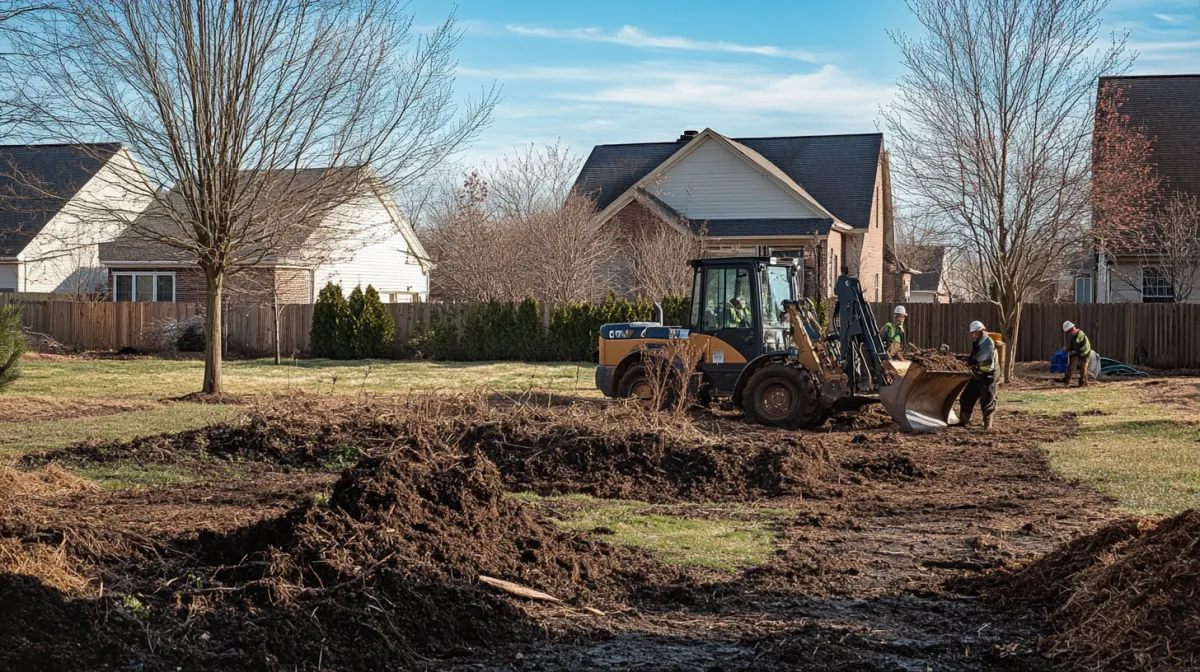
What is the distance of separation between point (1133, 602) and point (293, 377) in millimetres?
23310

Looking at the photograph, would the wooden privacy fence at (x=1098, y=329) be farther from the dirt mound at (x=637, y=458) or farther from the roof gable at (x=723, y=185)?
the dirt mound at (x=637, y=458)

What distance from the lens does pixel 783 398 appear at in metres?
17.0

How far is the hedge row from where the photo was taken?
113 ft

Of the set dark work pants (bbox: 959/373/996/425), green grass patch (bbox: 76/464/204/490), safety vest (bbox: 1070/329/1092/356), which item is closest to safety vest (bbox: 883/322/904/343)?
dark work pants (bbox: 959/373/996/425)

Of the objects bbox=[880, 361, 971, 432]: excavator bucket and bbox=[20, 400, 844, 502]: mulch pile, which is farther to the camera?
bbox=[880, 361, 971, 432]: excavator bucket

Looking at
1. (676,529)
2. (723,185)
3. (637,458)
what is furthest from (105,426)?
(723,185)

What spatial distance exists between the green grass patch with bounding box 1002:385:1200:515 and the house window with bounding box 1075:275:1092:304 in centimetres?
1752

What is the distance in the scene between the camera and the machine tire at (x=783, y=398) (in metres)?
16.7

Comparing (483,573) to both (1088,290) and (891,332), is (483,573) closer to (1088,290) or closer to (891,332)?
(891,332)

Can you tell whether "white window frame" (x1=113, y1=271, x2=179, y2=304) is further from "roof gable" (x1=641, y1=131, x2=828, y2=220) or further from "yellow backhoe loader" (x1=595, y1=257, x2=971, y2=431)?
"yellow backhoe loader" (x1=595, y1=257, x2=971, y2=431)

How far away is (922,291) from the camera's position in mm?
75938

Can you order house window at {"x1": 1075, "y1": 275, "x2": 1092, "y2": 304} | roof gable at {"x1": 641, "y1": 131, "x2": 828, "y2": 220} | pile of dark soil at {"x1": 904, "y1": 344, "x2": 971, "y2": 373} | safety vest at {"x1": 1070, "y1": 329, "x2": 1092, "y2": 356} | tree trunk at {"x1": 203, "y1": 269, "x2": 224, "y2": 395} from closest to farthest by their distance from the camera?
pile of dark soil at {"x1": 904, "y1": 344, "x2": 971, "y2": 373} < tree trunk at {"x1": 203, "y1": 269, "x2": 224, "y2": 395} < safety vest at {"x1": 1070, "y1": 329, "x2": 1092, "y2": 356} < house window at {"x1": 1075, "y1": 275, "x2": 1092, "y2": 304} < roof gable at {"x1": 641, "y1": 131, "x2": 828, "y2": 220}

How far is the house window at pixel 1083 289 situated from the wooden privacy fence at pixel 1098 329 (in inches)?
272

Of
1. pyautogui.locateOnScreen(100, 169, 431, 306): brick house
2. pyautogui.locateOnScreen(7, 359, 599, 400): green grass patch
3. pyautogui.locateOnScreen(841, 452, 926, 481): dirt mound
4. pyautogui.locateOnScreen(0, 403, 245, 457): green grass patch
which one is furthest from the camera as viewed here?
pyautogui.locateOnScreen(100, 169, 431, 306): brick house
